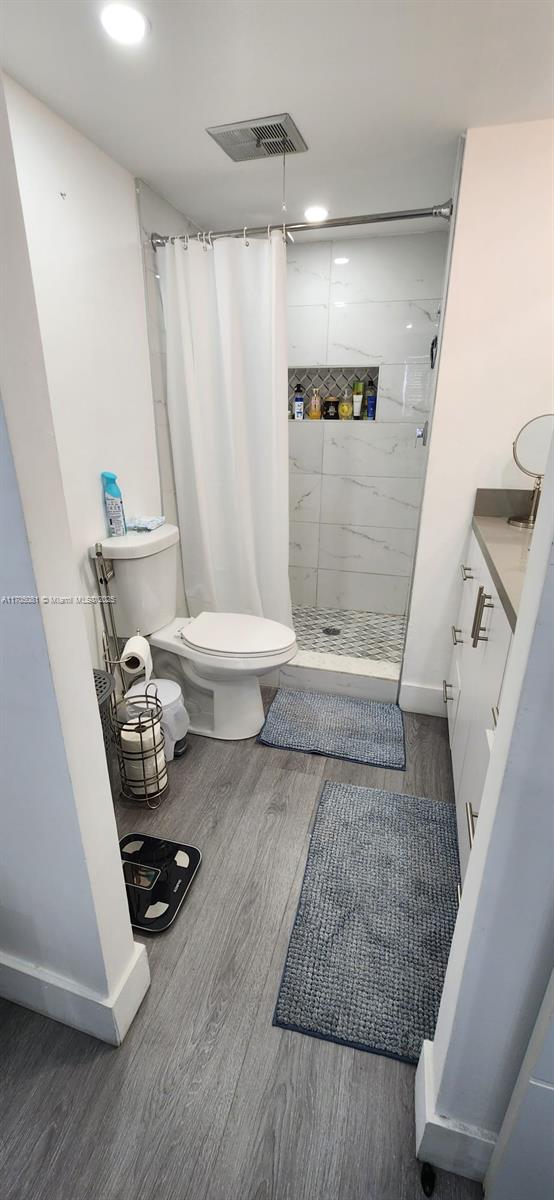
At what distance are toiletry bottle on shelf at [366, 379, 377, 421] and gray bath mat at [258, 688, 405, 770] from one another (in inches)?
62.2

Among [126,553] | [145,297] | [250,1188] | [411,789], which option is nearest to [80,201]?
[145,297]

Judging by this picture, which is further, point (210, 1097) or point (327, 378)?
point (327, 378)

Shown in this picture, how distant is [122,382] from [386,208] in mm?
1407

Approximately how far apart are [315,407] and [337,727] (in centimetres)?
184

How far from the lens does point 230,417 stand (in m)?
2.10

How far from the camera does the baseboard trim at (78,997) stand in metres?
1.04

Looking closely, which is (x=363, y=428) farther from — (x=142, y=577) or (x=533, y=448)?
(x=142, y=577)

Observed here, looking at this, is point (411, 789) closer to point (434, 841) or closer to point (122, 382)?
point (434, 841)

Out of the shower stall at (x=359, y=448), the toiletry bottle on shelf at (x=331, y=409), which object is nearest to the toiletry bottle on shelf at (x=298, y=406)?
the shower stall at (x=359, y=448)

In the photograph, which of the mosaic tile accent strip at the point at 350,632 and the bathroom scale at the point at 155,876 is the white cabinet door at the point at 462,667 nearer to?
the mosaic tile accent strip at the point at 350,632

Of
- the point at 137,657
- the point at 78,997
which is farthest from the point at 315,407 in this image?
the point at 78,997

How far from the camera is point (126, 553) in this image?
1800mm

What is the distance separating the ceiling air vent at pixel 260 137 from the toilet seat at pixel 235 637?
162 cm

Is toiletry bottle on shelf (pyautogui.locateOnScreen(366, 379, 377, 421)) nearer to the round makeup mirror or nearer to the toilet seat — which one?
the round makeup mirror
